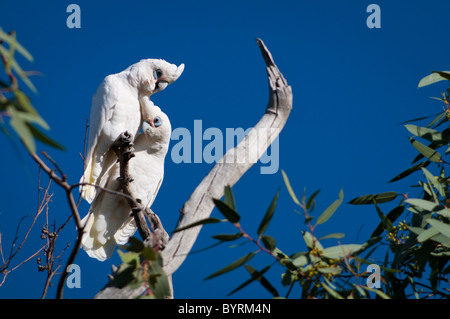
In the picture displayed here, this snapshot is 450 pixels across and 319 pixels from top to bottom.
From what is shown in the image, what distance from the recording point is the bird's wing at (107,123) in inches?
93.6

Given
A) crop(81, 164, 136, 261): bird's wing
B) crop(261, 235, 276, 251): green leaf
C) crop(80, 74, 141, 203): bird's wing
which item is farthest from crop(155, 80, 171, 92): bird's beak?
crop(261, 235, 276, 251): green leaf

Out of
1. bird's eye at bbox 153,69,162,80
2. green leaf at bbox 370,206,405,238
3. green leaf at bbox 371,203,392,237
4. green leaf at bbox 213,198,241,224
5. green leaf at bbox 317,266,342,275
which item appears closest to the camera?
green leaf at bbox 213,198,241,224

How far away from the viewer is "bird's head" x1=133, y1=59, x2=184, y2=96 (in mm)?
2445

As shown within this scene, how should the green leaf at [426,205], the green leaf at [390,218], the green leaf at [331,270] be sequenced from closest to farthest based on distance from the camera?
the green leaf at [331,270] → the green leaf at [426,205] → the green leaf at [390,218]

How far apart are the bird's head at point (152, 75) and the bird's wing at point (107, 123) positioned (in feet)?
0.23

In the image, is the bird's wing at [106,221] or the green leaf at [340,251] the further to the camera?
the bird's wing at [106,221]

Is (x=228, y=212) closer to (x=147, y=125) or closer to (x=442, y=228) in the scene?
(x=442, y=228)

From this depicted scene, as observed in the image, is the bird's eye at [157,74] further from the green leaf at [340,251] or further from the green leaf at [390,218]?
the green leaf at [340,251]

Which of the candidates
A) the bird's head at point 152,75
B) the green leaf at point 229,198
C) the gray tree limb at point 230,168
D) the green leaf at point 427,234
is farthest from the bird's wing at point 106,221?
the green leaf at point 427,234

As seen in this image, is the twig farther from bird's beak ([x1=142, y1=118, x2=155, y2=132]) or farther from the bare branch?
the bare branch

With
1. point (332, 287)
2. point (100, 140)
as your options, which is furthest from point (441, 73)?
point (100, 140)

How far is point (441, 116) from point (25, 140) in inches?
51.7

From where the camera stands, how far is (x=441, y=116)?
1.59 metres

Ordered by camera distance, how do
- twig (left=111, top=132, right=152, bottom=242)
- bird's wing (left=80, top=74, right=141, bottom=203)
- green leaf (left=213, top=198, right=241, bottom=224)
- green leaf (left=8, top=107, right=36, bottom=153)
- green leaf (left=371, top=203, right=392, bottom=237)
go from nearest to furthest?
green leaf (left=8, top=107, right=36, bottom=153), green leaf (left=213, top=198, right=241, bottom=224), green leaf (left=371, top=203, right=392, bottom=237), twig (left=111, top=132, right=152, bottom=242), bird's wing (left=80, top=74, right=141, bottom=203)
